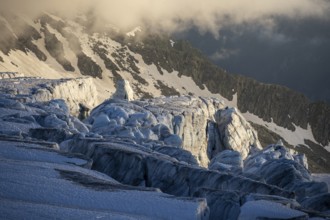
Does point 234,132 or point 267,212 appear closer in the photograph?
point 267,212

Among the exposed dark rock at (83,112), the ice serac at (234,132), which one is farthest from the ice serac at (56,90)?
the ice serac at (234,132)

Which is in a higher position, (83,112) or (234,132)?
(234,132)

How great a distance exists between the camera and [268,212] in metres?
20.1

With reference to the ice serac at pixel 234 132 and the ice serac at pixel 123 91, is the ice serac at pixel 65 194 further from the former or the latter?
the ice serac at pixel 123 91

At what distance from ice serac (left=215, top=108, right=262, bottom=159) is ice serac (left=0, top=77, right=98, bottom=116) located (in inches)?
1317

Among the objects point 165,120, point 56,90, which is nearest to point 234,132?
point 165,120

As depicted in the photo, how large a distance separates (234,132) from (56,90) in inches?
Result: 1695

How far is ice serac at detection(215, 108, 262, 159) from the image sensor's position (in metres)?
112

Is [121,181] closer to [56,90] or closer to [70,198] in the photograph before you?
[70,198]

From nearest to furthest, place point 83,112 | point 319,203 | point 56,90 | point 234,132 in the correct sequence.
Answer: point 319,203 < point 56,90 < point 83,112 < point 234,132

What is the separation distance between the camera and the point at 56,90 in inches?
3873

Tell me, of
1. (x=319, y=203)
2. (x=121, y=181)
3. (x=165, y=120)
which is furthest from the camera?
(x=165, y=120)

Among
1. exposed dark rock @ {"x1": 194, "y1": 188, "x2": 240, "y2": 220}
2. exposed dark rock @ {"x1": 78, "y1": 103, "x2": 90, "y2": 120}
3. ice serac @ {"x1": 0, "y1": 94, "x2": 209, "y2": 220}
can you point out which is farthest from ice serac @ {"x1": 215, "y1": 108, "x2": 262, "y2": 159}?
ice serac @ {"x1": 0, "y1": 94, "x2": 209, "y2": 220}

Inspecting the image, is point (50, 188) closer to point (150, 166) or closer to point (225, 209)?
point (225, 209)
